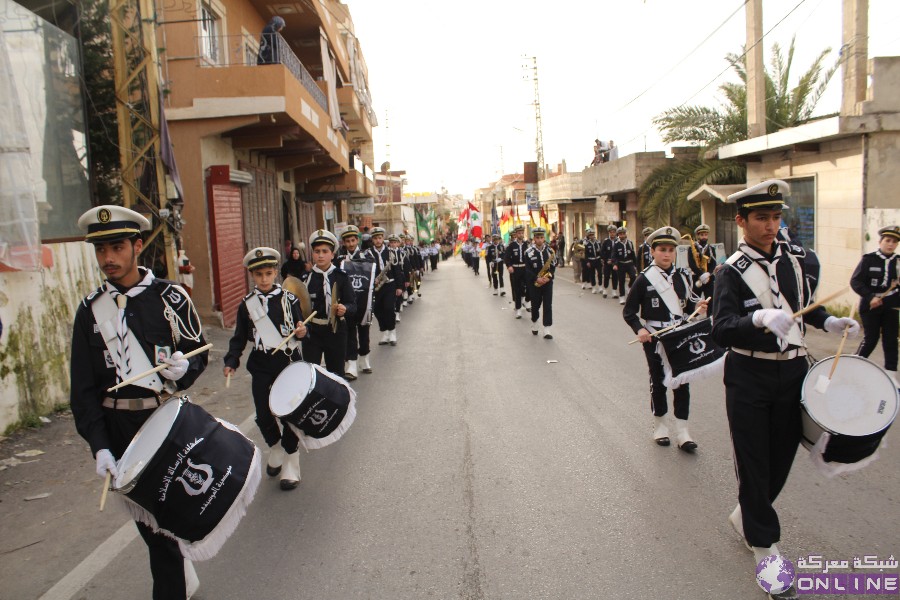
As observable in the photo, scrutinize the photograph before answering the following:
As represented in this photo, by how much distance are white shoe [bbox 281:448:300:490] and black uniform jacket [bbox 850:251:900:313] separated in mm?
6507

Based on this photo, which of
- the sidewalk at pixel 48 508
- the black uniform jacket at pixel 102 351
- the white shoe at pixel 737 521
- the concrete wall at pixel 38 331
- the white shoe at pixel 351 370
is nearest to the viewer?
the black uniform jacket at pixel 102 351

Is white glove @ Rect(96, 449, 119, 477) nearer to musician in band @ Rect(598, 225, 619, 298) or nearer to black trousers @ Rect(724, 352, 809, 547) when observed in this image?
black trousers @ Rect(724, 352, 809, 547)

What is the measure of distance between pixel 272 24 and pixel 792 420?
14.7m

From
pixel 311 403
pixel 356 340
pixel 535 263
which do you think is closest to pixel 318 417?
pixel 311 403

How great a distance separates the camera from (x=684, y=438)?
5812 millimetres

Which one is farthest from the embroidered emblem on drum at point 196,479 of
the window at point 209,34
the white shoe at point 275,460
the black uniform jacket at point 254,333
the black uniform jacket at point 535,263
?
the window at point 209,34

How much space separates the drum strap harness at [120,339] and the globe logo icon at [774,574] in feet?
10.6

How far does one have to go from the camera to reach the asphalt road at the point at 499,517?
150 inches

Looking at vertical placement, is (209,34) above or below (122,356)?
above

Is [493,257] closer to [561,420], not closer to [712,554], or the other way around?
[561,420]

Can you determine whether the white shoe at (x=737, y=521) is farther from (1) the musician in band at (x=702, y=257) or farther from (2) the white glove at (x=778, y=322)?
(1) the musician in band at (x=702, y=257)

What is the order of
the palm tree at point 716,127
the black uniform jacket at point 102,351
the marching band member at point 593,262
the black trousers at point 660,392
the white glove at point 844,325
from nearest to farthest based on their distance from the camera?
the black uniform jacket at point 102,351, the white glove at point 844,325, the black trousers at point 660,392, the palm tree at point 716,127, the marching band member at point 593,262

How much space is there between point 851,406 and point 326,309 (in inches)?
192

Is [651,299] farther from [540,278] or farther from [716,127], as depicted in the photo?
[716,127]
